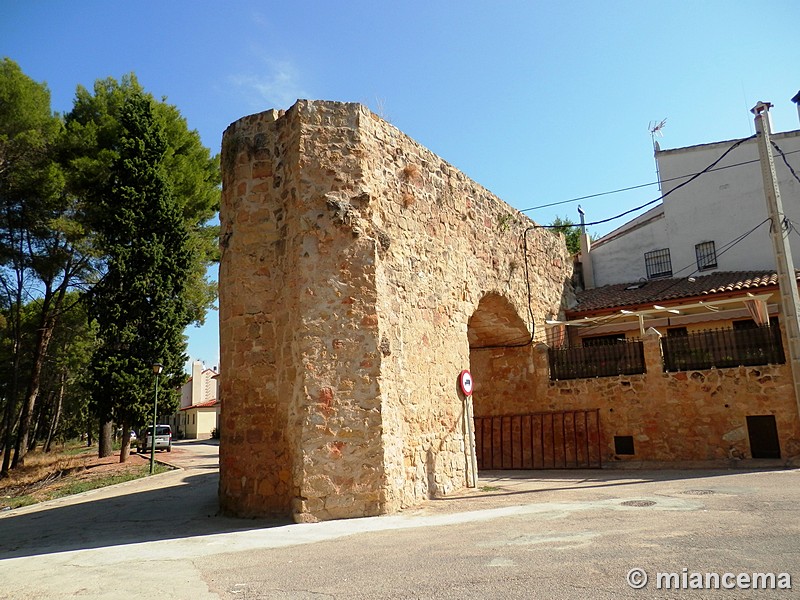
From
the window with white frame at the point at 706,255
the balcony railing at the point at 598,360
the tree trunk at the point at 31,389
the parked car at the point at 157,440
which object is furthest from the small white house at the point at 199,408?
the window with white frame at the point at 706,255

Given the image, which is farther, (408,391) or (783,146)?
(783,146)

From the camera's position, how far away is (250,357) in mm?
8812

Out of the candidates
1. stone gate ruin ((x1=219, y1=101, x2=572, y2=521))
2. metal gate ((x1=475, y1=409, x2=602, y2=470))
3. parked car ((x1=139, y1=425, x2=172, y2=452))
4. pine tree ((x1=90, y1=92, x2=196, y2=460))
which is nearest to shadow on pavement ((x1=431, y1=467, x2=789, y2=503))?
stone gate ruin ((x1=219, y1=101, x2=572, y2=521))

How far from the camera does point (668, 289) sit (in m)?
17.6

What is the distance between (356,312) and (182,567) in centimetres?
402

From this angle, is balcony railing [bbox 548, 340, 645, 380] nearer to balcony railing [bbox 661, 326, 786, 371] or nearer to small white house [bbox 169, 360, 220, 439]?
balcony railing [bbox 661, 326, 786, 371]

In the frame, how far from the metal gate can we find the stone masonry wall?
0.74ft

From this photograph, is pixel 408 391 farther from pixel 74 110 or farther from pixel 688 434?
pixel 74 110

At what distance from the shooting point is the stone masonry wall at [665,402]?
41.4 feet

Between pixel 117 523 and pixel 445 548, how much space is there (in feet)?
18.7

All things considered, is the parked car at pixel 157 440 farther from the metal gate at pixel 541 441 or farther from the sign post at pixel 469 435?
the sign post at pixel 469 435

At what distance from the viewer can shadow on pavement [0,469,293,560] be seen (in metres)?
7.27

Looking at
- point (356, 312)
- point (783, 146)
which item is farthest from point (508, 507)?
point (783, 146)

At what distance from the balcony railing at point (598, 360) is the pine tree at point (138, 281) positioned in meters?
13.9
